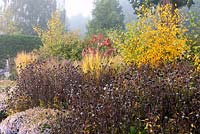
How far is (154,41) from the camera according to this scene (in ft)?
29.3

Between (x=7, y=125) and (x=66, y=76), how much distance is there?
151 centimetres

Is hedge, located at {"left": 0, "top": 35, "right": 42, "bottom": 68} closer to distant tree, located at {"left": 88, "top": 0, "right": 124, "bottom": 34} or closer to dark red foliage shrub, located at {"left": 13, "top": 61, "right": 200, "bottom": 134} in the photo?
distant tree, located at {"left": 88, "top": 0, "right": 124, "bottom": 34}

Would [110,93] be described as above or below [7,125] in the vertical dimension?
above

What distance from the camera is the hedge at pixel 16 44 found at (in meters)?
23.7

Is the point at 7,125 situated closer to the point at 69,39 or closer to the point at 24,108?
the point at 24,108

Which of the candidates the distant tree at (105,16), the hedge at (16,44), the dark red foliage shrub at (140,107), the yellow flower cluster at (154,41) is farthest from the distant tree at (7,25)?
the dark red foliage shrub at (140,107)

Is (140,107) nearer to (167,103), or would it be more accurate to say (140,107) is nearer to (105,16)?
(167,103)

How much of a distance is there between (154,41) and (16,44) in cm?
1661

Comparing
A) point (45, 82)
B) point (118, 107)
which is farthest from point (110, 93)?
point (45, 82)

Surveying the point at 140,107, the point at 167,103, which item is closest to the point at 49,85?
the point at 140,107

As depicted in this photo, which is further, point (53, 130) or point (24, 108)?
point (24, 108)

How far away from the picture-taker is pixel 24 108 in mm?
7578

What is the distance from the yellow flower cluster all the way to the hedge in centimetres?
1493

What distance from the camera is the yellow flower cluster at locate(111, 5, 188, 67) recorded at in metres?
8.67
